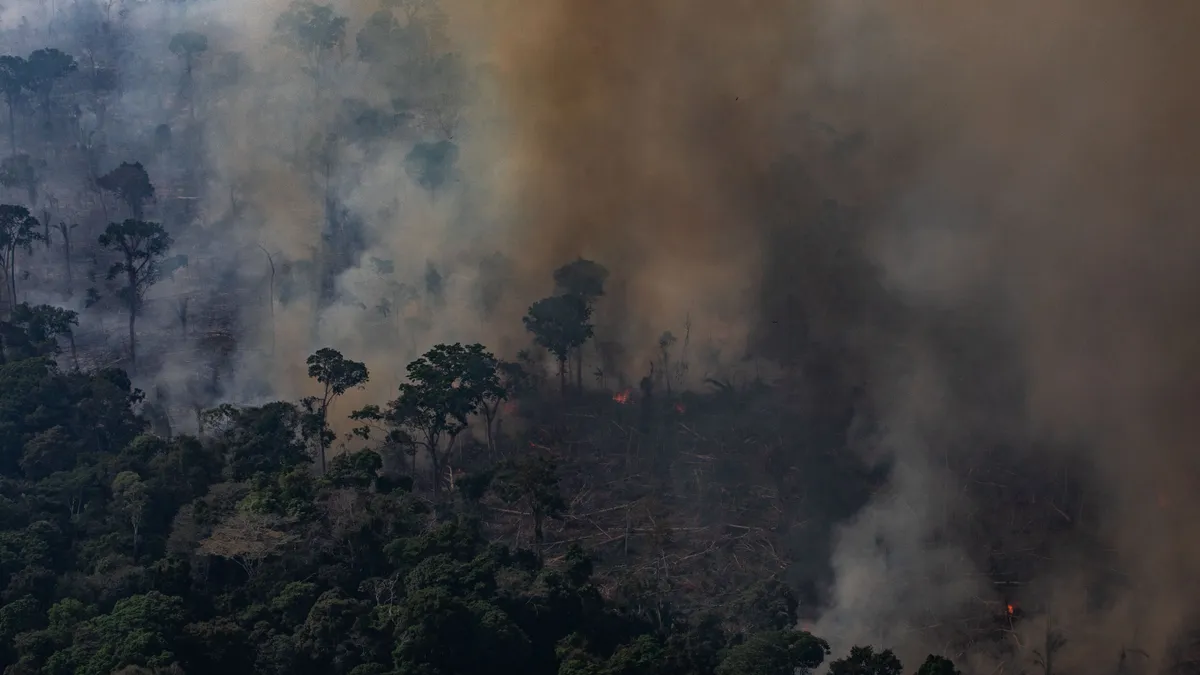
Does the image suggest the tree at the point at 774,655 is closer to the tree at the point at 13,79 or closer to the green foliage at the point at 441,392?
the green foliage at the point at 441,392

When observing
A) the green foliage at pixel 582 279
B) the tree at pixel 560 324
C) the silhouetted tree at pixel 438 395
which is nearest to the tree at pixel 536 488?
the silhouetted tree at pixel 438 395

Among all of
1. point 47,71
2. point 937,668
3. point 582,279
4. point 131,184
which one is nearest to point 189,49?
point 47,71

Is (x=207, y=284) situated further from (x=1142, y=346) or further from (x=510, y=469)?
(x=1142, y=346)

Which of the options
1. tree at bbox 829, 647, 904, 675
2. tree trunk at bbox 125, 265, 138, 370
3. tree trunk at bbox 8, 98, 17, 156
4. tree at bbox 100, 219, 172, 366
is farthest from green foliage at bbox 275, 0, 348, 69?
tree at bbox 829, 647, 904, 675

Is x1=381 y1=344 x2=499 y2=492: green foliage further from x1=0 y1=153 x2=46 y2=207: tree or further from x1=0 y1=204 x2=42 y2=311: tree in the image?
Answer: x1=0 y1=153 x2=46 y2=207: tree

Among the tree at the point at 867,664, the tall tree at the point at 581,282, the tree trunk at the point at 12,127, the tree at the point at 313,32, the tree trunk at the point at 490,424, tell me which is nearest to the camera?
the tree at the point at 867,664

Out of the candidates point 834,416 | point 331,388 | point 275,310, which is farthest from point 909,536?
point 275,310

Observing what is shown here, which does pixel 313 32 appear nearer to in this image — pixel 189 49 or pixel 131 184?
pixel 189 49
